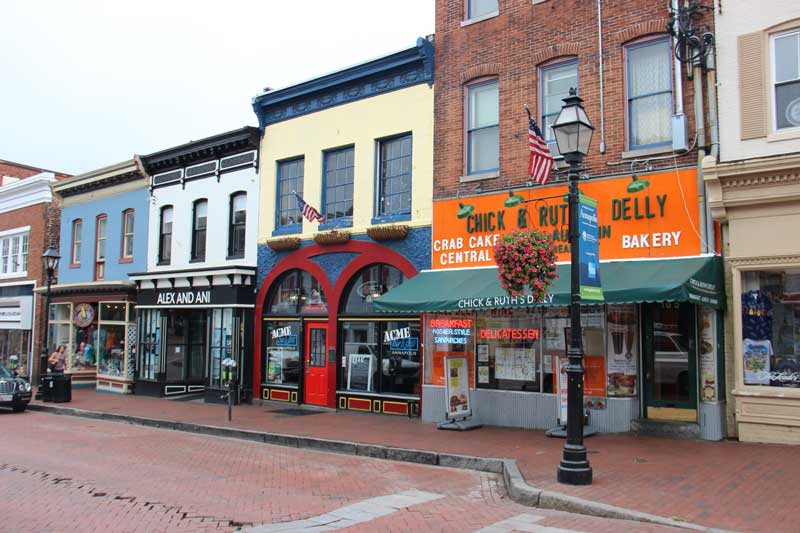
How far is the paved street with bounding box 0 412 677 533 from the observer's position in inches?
302

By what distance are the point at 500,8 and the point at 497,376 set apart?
8031 mm

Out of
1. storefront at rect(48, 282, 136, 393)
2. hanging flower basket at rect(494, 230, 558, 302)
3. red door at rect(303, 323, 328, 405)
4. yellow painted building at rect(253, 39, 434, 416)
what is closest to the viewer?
hanging flower basket at rect(494, 230, 558, 302)

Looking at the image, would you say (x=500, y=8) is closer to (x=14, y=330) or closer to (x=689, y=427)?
(x=689, y=427)

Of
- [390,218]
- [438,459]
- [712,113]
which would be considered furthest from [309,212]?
[712,113]

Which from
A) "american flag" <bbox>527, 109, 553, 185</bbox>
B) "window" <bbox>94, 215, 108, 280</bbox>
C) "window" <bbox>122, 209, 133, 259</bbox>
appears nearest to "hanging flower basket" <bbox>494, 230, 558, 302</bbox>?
"american flag" <bbox>527, 109, 553, 185</bbox>

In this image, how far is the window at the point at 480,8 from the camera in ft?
51.6

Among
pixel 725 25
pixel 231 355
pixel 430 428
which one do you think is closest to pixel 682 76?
pixel 725 25

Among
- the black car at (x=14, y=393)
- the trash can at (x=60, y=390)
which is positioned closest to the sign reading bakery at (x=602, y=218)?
the black car at (x=14, y=393)

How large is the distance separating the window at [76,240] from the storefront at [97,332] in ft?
5.07

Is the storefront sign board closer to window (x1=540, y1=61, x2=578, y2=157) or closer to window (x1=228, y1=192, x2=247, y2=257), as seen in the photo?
window (x1=540, y1=61, x2=578, y2=157)

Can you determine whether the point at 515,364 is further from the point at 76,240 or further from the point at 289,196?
the point at 76,240

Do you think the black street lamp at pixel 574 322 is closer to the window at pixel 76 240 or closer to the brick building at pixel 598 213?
the brick building at pixel 598 213

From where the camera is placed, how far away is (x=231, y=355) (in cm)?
2027

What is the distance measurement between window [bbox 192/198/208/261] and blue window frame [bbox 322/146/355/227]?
5.23 meters
